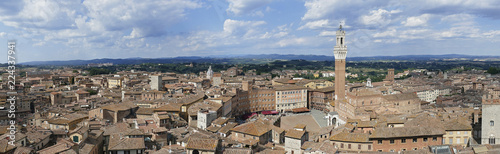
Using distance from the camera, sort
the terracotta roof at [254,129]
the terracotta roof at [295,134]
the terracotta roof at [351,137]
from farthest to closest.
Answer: the terracotta roof at [254,129] → the terracotta roof at [295,134] → the terracotta roof at [351,137]

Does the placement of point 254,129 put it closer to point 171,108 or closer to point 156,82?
point 171,108

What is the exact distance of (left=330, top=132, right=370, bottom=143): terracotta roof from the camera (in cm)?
3183

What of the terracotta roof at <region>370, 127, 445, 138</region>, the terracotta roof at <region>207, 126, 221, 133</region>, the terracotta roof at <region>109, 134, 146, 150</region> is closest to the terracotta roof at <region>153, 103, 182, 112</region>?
the terracotta roof at <region>207, 126, 221, 133</region>

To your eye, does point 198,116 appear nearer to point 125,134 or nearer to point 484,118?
point 125,134

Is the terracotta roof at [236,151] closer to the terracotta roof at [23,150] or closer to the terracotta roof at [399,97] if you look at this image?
the terracotta roof at [23,150]

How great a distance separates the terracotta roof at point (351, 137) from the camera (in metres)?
31.8

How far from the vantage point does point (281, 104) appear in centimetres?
7681

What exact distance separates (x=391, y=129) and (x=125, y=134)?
79.5 feet

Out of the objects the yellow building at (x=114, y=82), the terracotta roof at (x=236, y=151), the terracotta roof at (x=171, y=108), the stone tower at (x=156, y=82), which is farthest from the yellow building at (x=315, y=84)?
the terracotta roof at (x=236, y=151)

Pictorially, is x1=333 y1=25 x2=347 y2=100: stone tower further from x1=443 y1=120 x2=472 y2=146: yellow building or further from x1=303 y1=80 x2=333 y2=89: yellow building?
x1=443 y1=120 x2=472 y2=146: yellow building

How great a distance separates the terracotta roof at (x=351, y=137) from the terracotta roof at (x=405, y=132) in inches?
32.8

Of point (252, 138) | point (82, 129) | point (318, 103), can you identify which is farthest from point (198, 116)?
point (318, 103)

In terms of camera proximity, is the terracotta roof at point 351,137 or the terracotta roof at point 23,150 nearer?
the terracotta roof at point 23,150

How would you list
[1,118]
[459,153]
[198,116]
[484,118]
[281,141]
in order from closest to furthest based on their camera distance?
1. [459,153]
2. [484,118]
3. [281,141]
4. [198,116]
5. [1,118]
